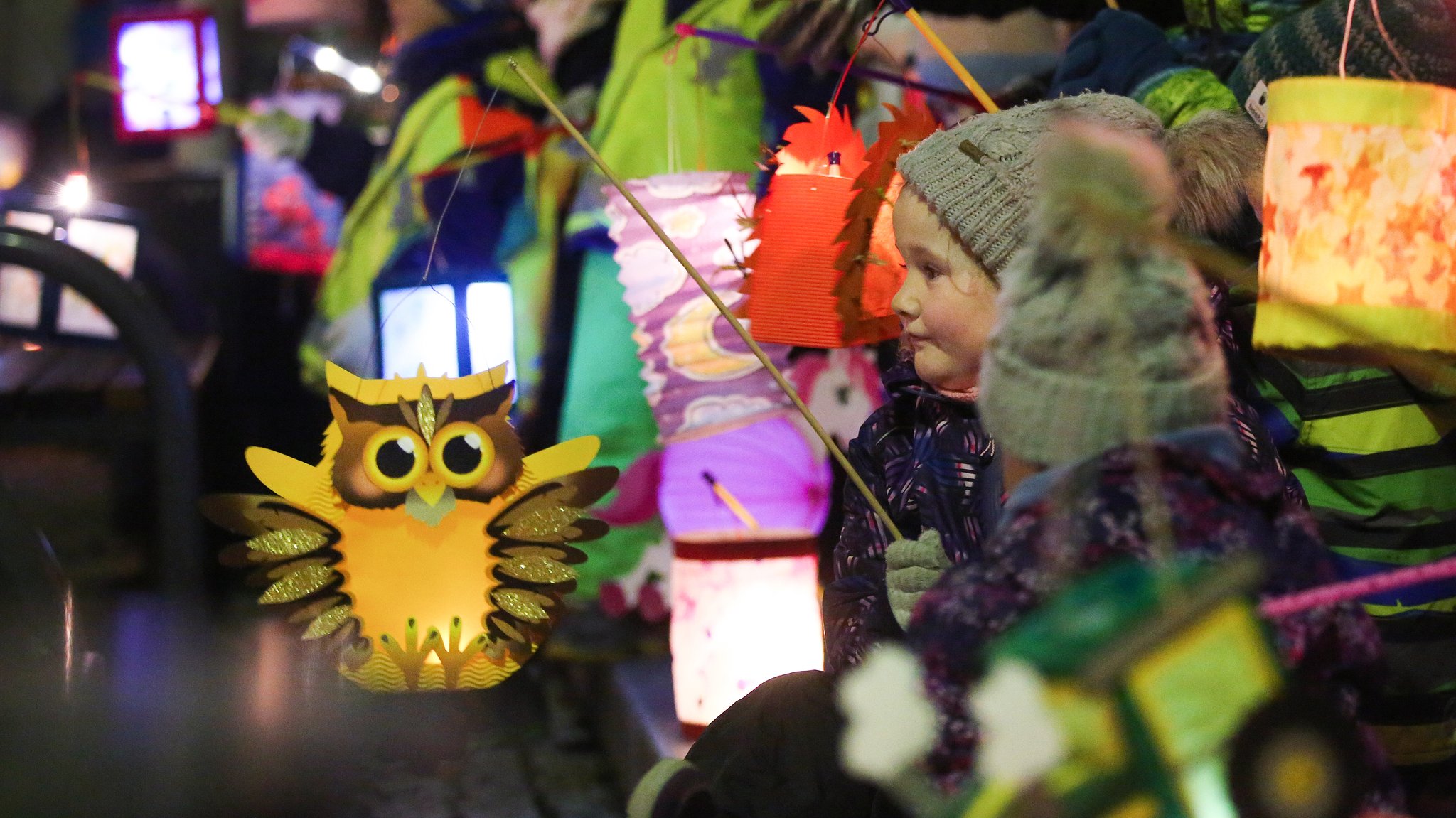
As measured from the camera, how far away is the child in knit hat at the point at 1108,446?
3.00 feet

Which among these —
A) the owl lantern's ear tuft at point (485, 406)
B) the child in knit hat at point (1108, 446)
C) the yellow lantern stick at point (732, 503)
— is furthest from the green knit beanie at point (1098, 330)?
the yellow lantern stick at point (732, 503)

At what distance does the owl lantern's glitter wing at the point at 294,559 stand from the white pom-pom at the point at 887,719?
2.51 feet

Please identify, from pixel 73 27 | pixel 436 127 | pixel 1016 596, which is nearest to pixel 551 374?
pixel 436 127

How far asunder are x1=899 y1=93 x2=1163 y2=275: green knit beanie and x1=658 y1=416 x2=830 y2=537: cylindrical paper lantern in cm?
84

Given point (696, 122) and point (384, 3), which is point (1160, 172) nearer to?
point (696, 122)

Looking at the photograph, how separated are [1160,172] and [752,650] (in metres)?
1.20

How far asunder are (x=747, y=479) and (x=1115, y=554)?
1297 millimetres

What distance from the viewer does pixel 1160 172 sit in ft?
3.12

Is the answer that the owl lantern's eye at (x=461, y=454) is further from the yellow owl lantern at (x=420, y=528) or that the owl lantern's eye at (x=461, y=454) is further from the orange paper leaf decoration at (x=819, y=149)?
the orange paper leaf decoration at (x=819, y=149)

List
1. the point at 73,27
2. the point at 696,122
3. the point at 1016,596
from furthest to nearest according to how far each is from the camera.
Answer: the point at 73,27
the point at 696,122
the point at 1016,596

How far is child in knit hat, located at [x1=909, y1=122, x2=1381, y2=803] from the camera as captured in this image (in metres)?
0.91

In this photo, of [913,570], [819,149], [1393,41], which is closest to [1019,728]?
[913,570]

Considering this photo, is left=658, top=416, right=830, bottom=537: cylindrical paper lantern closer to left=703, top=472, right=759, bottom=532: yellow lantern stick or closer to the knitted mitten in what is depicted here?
left=703, top=472, right=759, bottom=532: yellow lantern stick

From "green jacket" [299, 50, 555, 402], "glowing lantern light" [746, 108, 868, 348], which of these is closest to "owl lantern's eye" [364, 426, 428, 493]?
"glowing lantern light" [746, 108, 868, 348]
